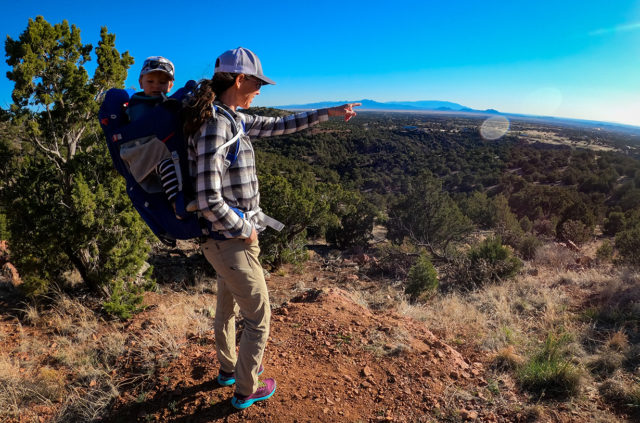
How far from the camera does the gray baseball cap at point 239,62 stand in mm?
1723

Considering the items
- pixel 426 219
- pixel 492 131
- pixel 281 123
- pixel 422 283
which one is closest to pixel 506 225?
pixel 426 219

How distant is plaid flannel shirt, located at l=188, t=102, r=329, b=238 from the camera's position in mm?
1595

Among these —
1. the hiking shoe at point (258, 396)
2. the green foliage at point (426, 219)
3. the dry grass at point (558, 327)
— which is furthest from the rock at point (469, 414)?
the green foliage at point (426, 219)

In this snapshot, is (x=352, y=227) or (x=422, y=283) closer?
(x=422, y=283)

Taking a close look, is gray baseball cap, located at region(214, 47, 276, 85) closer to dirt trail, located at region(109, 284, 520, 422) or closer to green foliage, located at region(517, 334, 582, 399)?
dirt trail, located at region(109, 284, 520, 422)

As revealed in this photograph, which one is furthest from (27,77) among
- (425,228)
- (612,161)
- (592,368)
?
(612,161)

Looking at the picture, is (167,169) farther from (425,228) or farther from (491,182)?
(491,182)

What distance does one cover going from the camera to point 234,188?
5.88 ft

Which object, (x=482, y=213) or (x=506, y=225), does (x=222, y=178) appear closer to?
(x=506, y=225)

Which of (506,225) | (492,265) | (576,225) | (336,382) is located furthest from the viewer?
(506,225)

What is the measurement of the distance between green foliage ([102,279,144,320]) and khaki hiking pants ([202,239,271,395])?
3.64 m

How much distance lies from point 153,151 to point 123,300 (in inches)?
195

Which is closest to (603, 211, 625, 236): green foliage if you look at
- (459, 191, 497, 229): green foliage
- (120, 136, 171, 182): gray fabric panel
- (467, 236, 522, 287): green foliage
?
(459, 191, 497, 229): green foliage

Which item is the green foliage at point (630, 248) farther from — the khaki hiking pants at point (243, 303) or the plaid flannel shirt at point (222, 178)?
the plaid flannel shirt at point (222, 178)
